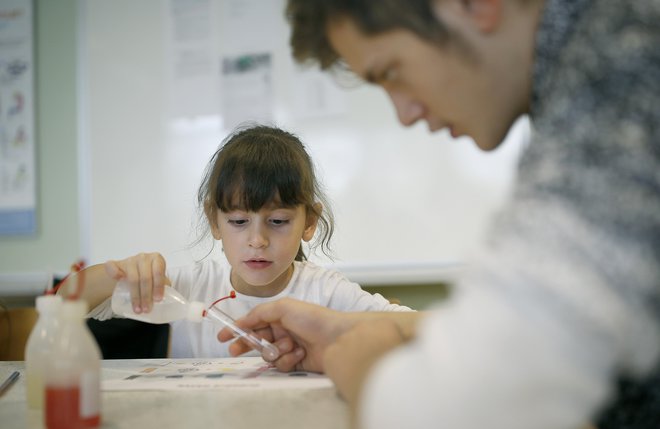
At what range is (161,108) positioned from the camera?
2359 millimetres

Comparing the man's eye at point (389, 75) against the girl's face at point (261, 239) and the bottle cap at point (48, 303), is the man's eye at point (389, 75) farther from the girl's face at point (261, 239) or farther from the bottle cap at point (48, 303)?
the girl's face at point (261, 239)

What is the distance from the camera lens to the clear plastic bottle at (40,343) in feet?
2.20

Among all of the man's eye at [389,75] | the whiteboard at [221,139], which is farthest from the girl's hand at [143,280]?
the whiteboard at [221,139]

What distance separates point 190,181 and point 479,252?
2.08 m

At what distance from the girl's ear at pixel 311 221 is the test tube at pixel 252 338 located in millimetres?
558

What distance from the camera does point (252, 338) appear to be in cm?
94

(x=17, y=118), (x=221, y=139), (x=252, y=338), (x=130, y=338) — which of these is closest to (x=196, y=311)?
(x=252, y=338)

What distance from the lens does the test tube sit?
2.99ft

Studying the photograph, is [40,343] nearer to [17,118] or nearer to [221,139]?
[221,139]

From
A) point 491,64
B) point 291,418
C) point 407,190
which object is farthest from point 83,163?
point 491,64

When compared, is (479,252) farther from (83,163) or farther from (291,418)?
(83,163)

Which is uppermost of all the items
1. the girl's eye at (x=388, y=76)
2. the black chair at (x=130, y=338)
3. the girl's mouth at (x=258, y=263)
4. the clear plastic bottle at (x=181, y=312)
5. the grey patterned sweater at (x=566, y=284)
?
the girl's eye at (x=388, y=76)

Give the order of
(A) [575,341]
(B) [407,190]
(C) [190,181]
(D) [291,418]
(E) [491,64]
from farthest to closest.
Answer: (C) [190,181]
(B) [407,190]
(D) [291,418]
(E) [491,64]
(A) [575,341]

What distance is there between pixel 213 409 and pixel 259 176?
2.55 feet
